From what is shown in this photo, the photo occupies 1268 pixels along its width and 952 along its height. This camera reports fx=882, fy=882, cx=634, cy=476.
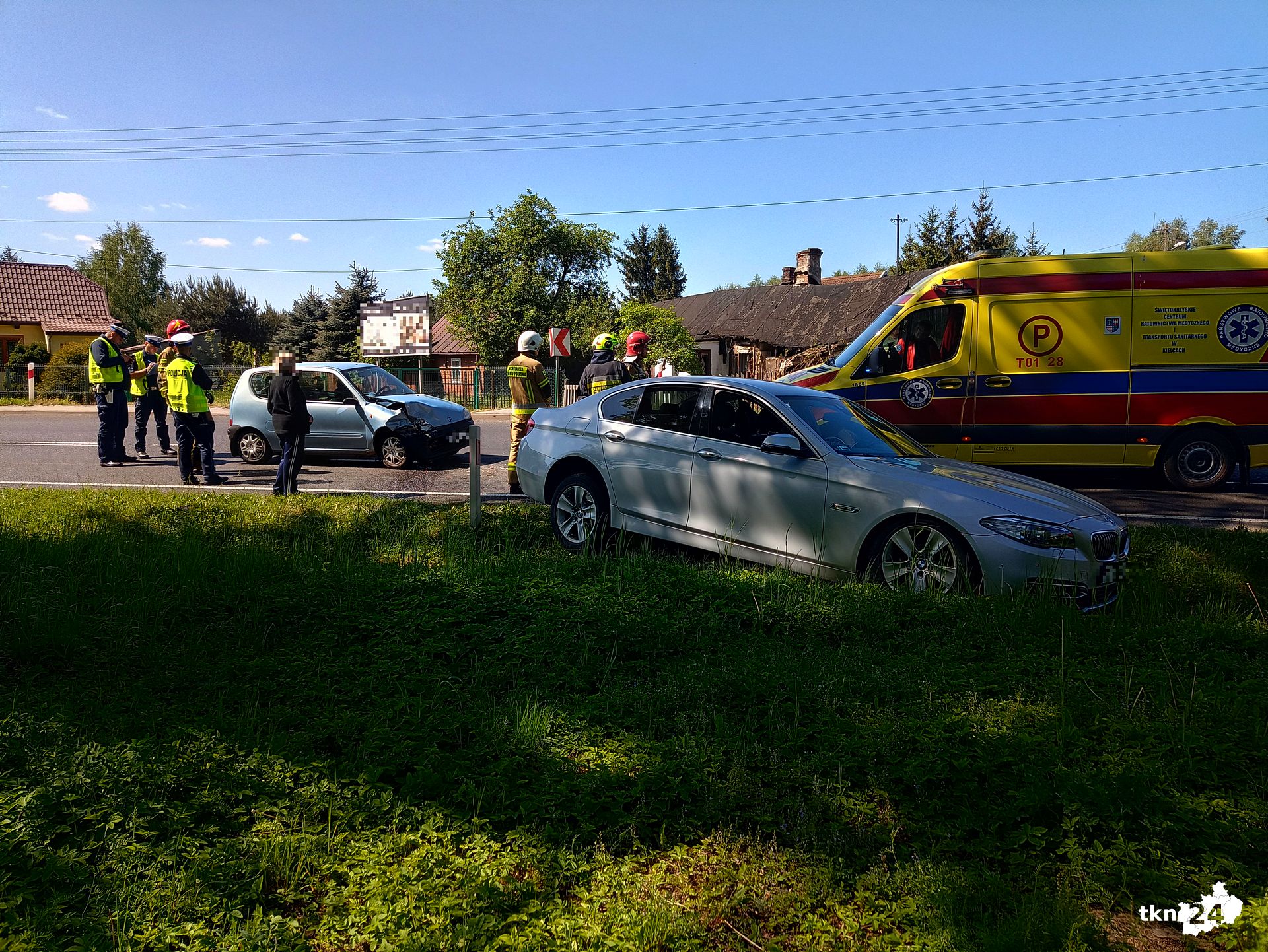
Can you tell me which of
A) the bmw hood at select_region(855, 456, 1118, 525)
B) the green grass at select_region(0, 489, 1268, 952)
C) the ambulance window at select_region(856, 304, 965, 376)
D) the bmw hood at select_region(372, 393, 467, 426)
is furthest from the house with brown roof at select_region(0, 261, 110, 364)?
the bmw hood at select_region(855, 456, 1118, 525)

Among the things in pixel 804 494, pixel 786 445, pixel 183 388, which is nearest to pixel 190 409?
pixel 183 388

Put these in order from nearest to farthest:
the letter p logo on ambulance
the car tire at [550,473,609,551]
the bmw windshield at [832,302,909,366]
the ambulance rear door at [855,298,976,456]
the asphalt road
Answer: the car tire at [550,473,609,551]
the asphalt road
the letter p logo on ambulance
the ambulance rear door at [855,298,976,456]
the bmw windshield at [832,302,909,366]

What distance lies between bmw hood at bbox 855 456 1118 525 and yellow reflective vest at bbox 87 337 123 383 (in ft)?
37.0

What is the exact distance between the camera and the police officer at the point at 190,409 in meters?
10.5

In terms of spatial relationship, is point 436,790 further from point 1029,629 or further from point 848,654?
point 1029,629

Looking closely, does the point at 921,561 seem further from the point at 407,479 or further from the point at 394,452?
the point at 394,452

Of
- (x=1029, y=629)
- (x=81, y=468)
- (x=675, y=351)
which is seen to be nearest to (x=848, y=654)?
(x=1029, y=629)

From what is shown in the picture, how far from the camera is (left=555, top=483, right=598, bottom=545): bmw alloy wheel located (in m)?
7.18

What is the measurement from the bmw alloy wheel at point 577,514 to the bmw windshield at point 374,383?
700cm

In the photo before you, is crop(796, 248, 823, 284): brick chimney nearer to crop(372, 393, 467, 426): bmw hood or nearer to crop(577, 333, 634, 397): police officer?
crop(372, 393, 467, 426): bmw hood

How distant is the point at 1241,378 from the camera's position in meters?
10.1

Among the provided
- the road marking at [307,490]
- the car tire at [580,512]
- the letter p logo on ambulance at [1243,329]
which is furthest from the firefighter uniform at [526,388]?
the letter p logo on ambulance at [1243,329]

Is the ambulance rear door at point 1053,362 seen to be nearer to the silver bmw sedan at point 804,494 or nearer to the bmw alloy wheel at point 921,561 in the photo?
the silver bmw sedan at point 804,494

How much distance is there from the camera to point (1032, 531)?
543 cm
